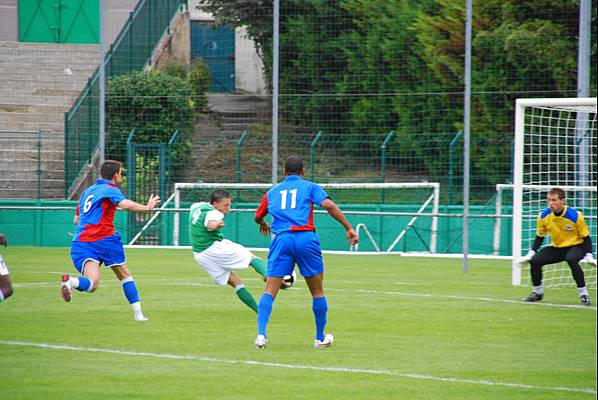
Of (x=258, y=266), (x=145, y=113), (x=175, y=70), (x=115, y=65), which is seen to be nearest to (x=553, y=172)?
(x=258, y=266)

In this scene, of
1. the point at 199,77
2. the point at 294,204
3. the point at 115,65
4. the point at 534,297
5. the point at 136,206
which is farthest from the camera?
the point at 199,77

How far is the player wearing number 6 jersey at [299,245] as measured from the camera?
10055 mm

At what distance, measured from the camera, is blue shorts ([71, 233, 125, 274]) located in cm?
1192

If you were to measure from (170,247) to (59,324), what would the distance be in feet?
44.1

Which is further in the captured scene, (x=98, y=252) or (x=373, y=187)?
(x=373, y=187)

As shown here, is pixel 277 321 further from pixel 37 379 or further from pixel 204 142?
pixel 204 142

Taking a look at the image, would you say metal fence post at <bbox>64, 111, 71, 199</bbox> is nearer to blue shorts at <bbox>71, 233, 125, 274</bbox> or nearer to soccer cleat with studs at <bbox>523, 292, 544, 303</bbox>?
blue shorts at <bbox>71, 233, 125, 274</bbox>

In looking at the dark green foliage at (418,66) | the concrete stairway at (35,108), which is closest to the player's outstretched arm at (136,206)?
the dark green foliage at (418,66)

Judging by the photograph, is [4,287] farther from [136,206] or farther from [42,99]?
[42,99]

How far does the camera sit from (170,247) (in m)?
25.0

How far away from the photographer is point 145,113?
86.2 ft

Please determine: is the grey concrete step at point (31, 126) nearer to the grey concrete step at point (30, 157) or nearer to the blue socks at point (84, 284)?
the grey concrete step at point (30, 157)

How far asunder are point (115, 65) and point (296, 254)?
748 inches

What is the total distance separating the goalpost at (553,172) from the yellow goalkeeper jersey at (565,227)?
6.22 ft
